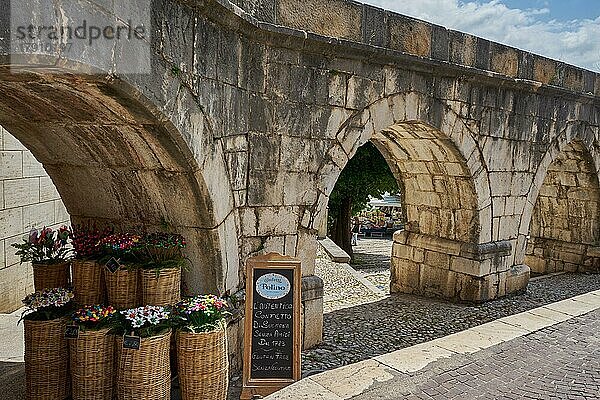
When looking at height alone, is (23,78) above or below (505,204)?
above

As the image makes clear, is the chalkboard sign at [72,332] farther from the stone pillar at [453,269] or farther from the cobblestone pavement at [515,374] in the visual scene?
the stone pillar at [453,269]

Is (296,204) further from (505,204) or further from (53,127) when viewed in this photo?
(505,204)

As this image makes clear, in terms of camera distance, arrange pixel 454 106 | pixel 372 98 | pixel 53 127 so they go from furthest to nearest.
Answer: pixel 454 106 → pixel 372 98 → pixel 53 127

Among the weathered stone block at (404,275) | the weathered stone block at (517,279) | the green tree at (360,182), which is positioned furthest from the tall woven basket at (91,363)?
the green tree at (360,182)

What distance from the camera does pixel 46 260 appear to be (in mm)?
4555

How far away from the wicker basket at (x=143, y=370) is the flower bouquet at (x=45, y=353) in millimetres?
566

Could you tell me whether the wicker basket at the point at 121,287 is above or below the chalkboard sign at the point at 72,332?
above

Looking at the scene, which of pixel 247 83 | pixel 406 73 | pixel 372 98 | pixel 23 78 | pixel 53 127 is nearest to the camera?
pixel 23 78

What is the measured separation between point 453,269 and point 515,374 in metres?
3.73

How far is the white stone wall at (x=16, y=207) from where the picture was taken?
6.45 metres

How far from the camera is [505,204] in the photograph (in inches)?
320

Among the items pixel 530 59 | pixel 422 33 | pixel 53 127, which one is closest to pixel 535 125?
pixel 530 59

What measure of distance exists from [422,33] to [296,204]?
8.70 feet

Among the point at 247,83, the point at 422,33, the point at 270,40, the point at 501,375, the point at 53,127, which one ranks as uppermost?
the point at 422,33
